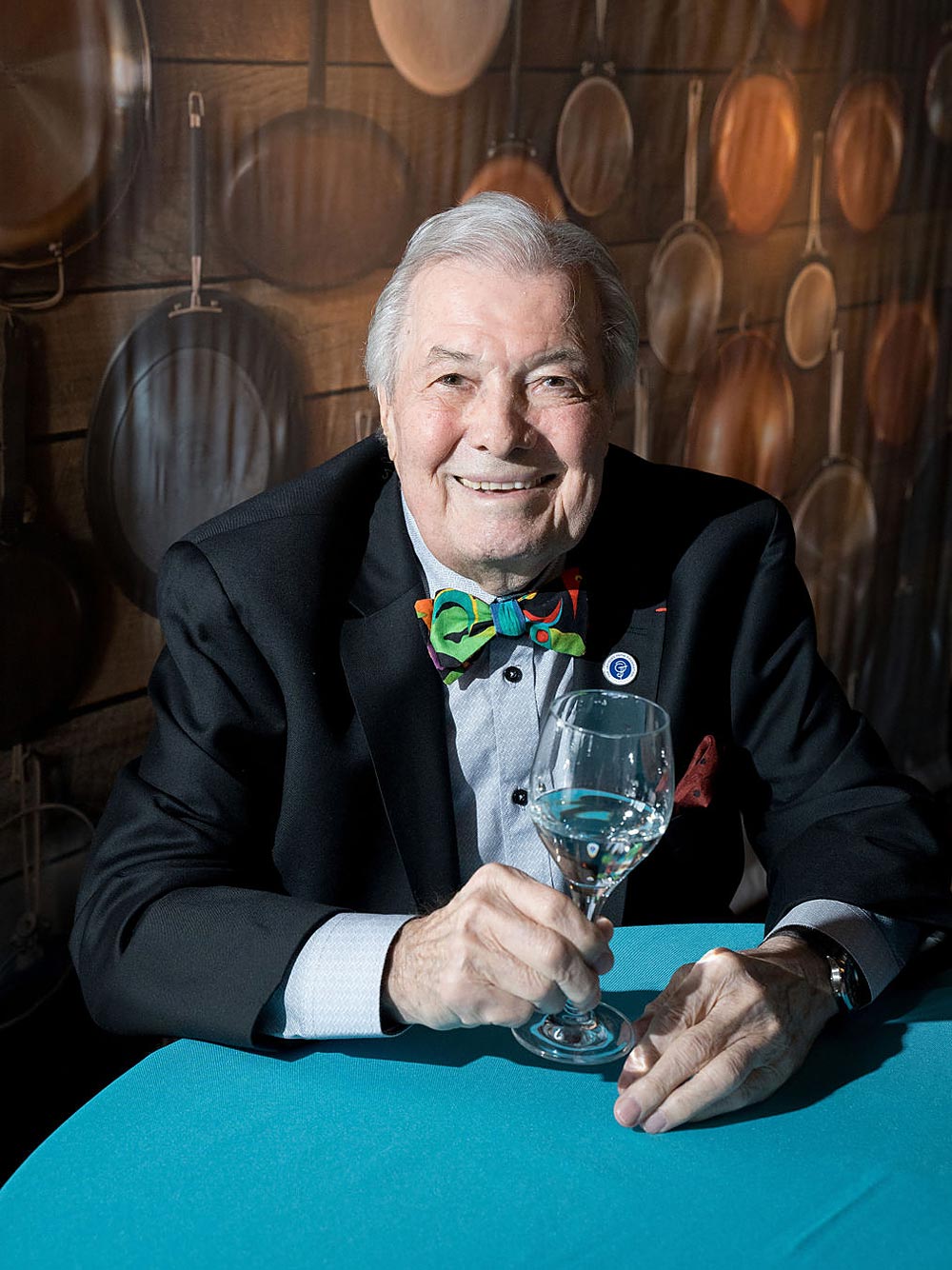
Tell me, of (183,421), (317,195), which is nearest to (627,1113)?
(183,421)

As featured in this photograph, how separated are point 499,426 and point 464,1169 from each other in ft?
3.03

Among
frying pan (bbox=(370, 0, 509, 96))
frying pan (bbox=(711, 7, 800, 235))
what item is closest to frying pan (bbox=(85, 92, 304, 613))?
frying pan (bbox=(370, 0, 509, 96))

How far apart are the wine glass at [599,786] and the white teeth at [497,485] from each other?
530 millimetres

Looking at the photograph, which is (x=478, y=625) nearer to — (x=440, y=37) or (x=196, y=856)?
(x=196, y=856)

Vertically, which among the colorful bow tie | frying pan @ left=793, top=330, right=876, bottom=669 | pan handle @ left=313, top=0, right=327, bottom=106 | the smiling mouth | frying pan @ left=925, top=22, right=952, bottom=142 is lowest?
frying pan @ left=793, top=330, right=876, bottom=669

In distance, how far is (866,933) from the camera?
1506 millimetres

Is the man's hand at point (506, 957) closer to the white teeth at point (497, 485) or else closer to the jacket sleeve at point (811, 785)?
the jacket sleeve at point (811, 785)

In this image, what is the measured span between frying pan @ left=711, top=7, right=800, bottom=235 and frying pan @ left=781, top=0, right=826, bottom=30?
0.13m

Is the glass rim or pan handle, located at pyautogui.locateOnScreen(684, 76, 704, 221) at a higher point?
pan handle, located at pyautogui.locateOnScreen(684, 76, 704, 221)

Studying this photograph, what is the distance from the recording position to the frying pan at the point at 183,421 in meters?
2.40

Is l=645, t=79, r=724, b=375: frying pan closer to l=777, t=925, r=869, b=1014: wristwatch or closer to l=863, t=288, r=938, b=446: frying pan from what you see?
l=863, t=288, r=938, b=446: frying pan

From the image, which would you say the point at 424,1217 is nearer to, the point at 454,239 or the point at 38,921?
the point at 454,239

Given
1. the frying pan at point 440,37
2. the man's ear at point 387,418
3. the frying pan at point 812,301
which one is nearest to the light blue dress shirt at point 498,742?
the man's ear at point 387,418

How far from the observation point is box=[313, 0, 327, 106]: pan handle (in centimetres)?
252
